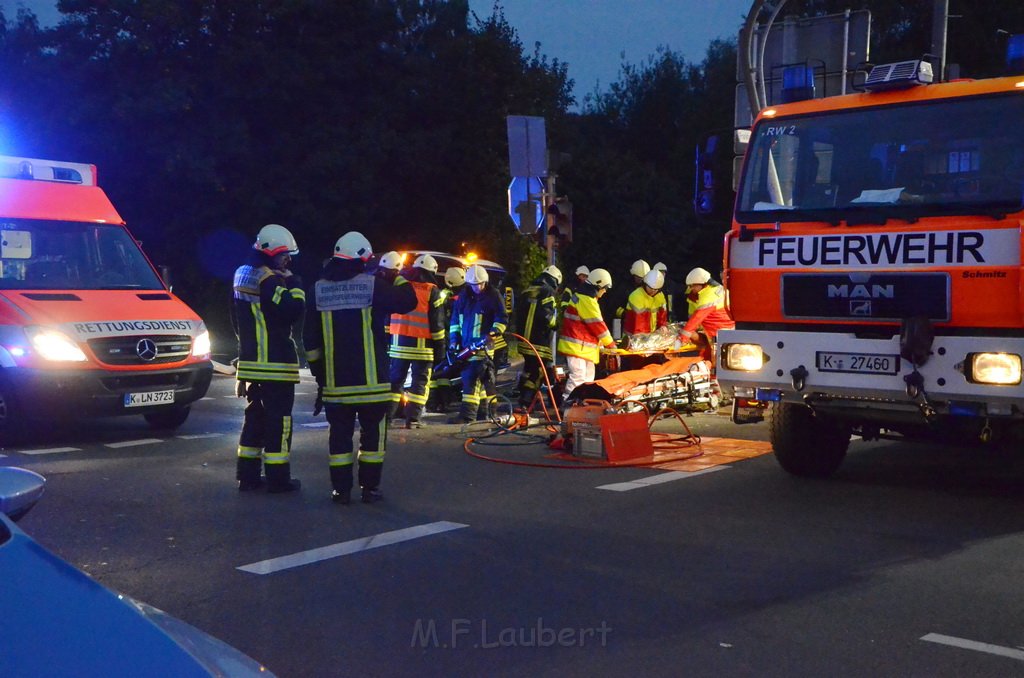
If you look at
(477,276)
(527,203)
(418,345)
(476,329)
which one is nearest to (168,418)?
(418,345)

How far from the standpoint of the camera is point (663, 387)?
1198 centimetres

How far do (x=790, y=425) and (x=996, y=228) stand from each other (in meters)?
2.34

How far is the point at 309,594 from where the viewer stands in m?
5.43

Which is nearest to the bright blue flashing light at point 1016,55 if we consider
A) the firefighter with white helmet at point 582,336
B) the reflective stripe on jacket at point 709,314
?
the firefighter with white helmet at point 582,336

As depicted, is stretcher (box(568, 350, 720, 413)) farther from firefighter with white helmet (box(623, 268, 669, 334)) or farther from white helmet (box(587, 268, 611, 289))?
firefighter with white helmet (box(623, 268, 669, 334))

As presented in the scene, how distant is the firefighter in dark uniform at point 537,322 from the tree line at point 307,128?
1361 centimetres

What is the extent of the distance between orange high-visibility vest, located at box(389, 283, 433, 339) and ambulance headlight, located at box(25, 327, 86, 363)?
10.9 feet

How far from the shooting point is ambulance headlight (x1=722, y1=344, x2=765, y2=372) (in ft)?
25.6

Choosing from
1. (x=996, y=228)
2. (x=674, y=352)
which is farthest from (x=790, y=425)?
(x=674, y=352)

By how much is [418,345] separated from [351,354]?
14.3ft

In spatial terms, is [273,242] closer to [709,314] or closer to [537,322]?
[537,322]

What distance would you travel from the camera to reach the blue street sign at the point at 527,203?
45.0 feet

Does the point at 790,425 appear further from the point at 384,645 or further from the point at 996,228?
the point at 384,645

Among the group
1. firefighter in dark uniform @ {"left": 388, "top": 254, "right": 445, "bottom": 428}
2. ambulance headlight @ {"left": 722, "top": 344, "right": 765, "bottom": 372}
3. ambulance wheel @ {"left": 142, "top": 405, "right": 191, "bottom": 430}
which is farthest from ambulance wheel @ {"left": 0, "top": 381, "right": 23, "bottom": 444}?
ambulance headlight @ {"left": 722, "top": 344, "right": 765, "bottom": 372}
